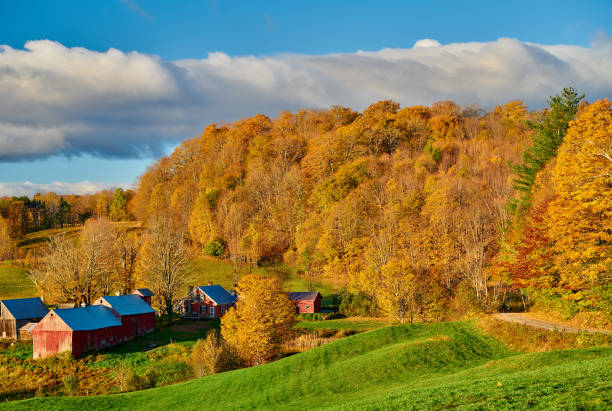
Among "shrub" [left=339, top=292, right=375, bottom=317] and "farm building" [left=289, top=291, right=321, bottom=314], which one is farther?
"farm building" [left=289, top=291, right=321, bottom=314]

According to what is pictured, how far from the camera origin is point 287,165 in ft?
344

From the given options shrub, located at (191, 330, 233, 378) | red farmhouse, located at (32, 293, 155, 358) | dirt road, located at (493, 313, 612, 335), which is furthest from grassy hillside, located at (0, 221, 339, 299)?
dirt road, located at (493, 313, 612, 335)

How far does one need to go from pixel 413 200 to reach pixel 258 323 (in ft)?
137

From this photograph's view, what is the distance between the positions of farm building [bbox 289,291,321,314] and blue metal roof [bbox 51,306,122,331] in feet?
79.0

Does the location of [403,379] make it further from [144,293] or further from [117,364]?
[144,293]

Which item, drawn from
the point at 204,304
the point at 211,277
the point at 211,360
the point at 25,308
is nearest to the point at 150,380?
the point at 211,360

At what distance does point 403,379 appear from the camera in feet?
80.7

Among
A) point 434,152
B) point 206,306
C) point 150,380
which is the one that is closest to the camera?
point 150,380

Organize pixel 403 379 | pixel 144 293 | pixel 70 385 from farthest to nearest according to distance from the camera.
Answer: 1. pixel 144 293
2. pixel 70 385
3. pixel 403 379

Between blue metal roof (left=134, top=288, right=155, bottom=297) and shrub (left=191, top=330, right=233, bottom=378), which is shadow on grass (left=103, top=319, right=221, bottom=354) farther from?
shrub (left=191, top=330, right=233, bottom=378)

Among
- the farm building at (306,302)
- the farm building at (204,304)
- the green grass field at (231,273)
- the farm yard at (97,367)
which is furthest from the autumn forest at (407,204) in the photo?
the farm yard at (97,367)

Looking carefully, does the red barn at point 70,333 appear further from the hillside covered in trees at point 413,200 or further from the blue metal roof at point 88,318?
the hillside covered in trees at point 413,200

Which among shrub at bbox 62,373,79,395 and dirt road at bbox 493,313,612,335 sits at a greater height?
dirt road at bbox 493,313,612,335

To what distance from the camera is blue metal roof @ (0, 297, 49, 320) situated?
53.4 meters
